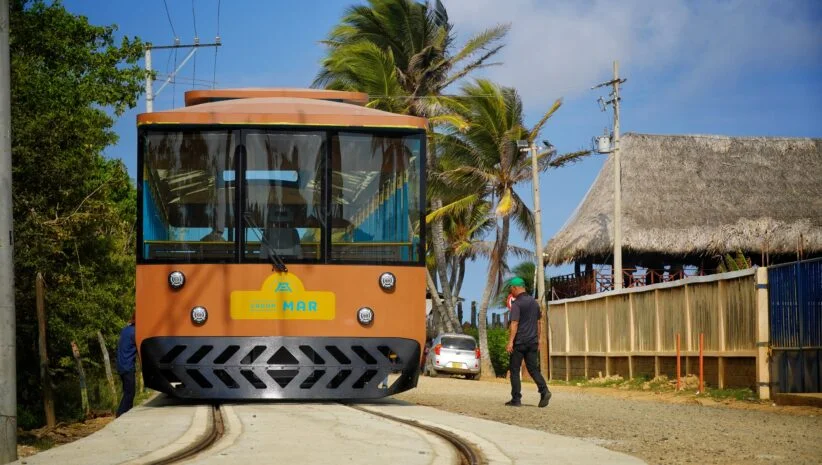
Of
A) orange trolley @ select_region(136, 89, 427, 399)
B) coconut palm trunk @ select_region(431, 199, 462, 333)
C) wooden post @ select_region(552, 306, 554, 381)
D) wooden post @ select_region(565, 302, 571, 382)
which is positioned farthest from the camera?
coconut palm trunk @ select_region(431, 199, 462, 333)

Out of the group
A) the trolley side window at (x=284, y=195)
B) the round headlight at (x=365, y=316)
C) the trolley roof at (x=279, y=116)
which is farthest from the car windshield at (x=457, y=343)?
the trolley side window at (x=284, y=195)

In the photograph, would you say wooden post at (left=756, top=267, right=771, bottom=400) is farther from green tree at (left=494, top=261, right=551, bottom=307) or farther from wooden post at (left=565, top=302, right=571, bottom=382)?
green tree at (left=494, top=261, right=551, bottom=307)

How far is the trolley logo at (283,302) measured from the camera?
14062mm

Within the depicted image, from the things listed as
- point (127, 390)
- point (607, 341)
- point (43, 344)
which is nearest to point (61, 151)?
point (43, 344)

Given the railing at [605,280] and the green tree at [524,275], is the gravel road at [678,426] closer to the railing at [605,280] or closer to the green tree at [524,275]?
the railing at [605,280]

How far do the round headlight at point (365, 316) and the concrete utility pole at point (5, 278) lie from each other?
438 centimetres

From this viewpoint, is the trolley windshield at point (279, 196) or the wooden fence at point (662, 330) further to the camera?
the wooden fence at point (662, 330)

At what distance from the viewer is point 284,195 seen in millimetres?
14391

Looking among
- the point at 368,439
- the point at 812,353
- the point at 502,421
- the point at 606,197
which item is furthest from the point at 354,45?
the point at 368,439

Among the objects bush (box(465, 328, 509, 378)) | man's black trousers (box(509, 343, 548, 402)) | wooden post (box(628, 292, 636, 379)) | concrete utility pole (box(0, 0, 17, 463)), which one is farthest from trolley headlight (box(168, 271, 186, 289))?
bush (box(465, 328, 509, 378))

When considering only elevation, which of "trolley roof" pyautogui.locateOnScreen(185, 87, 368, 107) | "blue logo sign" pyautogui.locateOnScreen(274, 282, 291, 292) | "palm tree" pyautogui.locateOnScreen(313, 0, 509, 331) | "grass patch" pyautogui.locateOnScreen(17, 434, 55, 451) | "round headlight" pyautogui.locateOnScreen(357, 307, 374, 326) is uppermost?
"palm tree" pyautogui.locateOnScreen(313, 0, 509, 331)

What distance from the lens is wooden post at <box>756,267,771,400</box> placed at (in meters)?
18.5

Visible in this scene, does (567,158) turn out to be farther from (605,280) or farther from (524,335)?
(524,335)

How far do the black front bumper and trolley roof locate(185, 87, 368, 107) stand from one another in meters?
3.97
